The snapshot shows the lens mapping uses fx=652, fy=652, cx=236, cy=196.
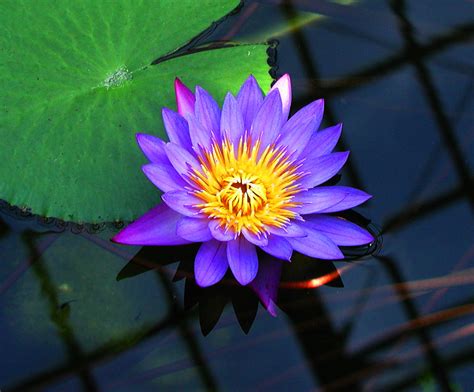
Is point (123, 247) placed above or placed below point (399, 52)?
below

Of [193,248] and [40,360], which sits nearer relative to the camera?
[40,360]

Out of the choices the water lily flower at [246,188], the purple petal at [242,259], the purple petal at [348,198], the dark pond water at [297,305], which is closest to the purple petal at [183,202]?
the water lily flower at [246,188]

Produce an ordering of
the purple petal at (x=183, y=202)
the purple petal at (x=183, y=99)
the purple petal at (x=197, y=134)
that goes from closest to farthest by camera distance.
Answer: the purple petal at (x=183, y=202) < the purple petal at (x=197, y=134) < the purple petal at (x=183, y=99)

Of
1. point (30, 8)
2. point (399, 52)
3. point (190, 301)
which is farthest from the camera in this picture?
point (399, 52)

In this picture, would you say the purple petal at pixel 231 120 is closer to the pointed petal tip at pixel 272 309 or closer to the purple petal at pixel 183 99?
the purple petal at pixel 183 99

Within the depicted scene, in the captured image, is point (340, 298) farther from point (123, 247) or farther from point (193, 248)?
point (123, 247)

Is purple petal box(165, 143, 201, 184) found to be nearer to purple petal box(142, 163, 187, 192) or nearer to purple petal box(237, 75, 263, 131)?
purple petal box(142, 163, 187, 192)

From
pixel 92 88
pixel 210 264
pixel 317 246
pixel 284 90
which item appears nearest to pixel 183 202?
pixel 210 264

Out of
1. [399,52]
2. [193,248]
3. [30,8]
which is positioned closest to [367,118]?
[399,52]
